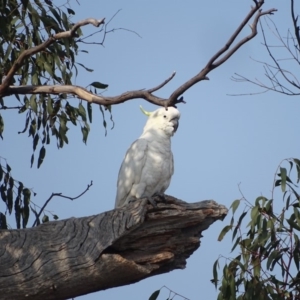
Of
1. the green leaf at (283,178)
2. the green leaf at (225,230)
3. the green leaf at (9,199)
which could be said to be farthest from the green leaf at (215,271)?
the green leaf at (9,199)

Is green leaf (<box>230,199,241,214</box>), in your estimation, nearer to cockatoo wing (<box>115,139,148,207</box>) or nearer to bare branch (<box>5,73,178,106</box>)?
cockatoo wing (<box>115,139,148,207</box>)

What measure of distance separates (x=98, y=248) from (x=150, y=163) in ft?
3.46

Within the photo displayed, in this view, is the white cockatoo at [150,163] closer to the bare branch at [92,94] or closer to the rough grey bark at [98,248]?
the bare branch at [92,94]

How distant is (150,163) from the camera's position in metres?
4.27

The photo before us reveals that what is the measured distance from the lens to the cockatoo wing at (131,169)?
4.27m

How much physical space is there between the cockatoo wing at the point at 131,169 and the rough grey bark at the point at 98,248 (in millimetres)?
792

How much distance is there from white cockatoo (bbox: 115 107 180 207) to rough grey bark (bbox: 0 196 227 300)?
0.75 meters

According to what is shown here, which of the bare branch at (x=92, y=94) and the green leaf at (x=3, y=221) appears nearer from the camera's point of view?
the bare branch at (x=92, y=94)

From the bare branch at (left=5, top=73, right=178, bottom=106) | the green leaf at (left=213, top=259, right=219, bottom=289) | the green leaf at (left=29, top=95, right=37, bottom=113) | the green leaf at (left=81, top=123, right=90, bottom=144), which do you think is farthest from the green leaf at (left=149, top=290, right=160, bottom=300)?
the green leaf at (left=29, top=95, right=37, bottom=113)

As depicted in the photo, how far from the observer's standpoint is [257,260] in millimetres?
3961

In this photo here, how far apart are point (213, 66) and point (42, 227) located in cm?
95

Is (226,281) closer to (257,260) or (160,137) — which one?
(257,260)

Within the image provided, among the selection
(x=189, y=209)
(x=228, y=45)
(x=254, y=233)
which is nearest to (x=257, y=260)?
(x=254, y=233)

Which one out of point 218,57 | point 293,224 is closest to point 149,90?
point 218,57
